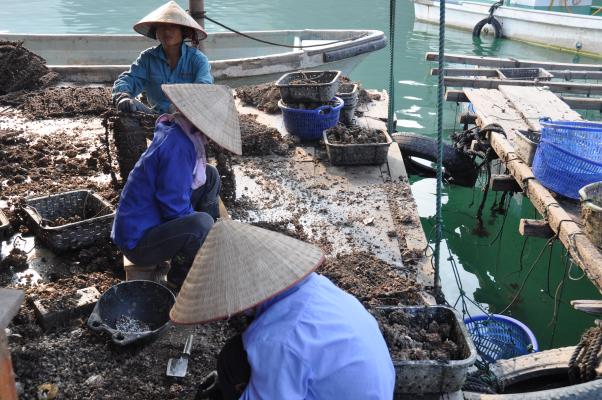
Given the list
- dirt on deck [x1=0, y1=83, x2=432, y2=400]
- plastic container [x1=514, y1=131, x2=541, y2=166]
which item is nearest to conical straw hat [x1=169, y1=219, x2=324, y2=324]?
dirt on deck [x1=0, y1=83, x2=432, y2=400]

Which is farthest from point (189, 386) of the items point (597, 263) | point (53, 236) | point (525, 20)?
point (525, 20)

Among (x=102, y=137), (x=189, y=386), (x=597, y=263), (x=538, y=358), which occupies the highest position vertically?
(x=102, y=137)

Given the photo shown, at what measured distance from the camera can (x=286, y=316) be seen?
1.73 m

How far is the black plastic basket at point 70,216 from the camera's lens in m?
3.61

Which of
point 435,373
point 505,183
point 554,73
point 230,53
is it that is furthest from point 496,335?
point 230,53

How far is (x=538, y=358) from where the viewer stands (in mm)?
3527

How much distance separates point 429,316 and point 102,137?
4.31 m

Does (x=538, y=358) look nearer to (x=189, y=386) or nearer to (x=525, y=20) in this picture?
(x=189, y=386)

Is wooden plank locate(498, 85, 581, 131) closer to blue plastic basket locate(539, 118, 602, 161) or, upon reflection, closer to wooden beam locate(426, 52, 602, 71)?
blue plastic basket locate(539, 118, 602, 161)

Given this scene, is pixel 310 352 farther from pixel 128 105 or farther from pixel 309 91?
pixel 309 91

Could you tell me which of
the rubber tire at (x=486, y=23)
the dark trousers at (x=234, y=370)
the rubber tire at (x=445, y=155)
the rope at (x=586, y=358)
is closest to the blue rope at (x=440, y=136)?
the rope at (x=586, y=358)

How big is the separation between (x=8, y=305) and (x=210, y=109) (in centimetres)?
165

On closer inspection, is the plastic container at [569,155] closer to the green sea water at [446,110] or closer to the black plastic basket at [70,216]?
the green sea water at [446,110]

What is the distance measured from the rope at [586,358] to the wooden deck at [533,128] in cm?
36
